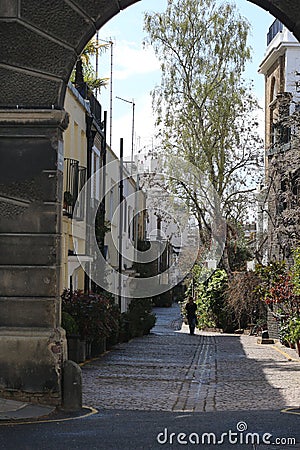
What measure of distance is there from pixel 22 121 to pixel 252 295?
2312 centimetres

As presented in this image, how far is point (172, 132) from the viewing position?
121 ft

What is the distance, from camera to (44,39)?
11633 mm

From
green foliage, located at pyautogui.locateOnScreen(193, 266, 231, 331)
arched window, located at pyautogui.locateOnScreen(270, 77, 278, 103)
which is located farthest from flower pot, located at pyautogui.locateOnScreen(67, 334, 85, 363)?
green foliage, located at pyautogui.locateOnScreen(193, 266, 231, 331)

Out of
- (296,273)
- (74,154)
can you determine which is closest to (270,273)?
(296,273)

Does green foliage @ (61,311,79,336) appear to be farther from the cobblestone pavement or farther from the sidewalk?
the sidewalk

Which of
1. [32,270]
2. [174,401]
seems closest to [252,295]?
[174,401]

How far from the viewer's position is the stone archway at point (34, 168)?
11.5 metres

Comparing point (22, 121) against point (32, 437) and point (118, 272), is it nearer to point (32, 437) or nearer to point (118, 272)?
point (32, 437)

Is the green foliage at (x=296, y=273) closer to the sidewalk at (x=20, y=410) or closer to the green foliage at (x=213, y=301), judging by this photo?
the sidewalk at (x=20, y=410)

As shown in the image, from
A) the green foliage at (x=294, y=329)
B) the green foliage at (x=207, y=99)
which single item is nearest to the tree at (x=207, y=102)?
the green foliage at (x=207, y=99)

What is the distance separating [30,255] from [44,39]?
2.77 meters

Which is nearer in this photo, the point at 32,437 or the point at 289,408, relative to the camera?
the point at 32,437

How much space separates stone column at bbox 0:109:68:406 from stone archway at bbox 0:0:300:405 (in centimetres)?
1

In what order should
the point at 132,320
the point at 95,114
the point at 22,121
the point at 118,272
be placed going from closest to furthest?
the point at 22,121 < the point at 95,114 < the point at 132,320 < the point at 118,272
